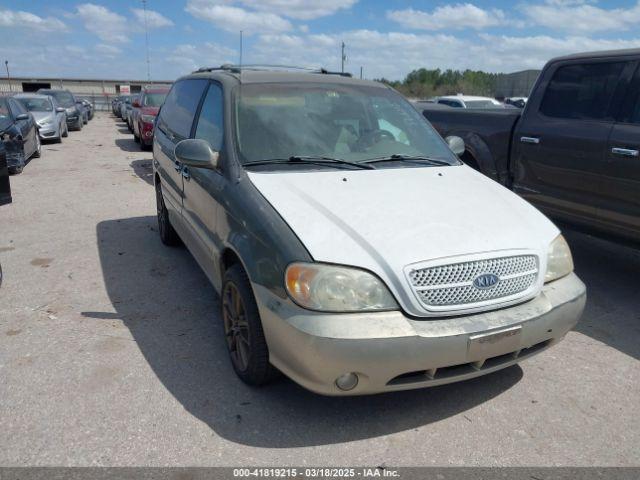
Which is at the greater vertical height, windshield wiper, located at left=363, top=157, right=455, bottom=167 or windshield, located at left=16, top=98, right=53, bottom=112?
windshield wiper, located at left=363, top=157, right=455, bottom=167

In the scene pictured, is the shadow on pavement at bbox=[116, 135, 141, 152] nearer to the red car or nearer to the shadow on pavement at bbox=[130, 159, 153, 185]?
the red car

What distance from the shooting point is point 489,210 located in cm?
321

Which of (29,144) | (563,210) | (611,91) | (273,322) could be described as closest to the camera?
(273,322)

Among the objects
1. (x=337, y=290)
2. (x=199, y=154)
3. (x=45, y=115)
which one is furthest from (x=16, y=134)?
(x=337, y=290)

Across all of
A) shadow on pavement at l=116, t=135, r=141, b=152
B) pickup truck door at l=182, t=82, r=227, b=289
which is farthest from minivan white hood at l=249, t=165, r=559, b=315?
shadow on pavement at l=116, t=135, r=141, b=152

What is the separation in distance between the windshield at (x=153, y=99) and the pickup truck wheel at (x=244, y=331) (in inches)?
511

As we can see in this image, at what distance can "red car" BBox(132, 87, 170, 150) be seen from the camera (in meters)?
14.4

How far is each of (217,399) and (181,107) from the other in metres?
2.95

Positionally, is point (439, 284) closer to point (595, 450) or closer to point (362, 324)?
point (362, 324)

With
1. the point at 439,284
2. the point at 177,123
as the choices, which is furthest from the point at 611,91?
the point at 177,123

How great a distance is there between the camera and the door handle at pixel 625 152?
4.32m

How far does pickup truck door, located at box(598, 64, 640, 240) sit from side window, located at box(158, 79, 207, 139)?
3403 mm

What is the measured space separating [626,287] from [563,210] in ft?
2.98

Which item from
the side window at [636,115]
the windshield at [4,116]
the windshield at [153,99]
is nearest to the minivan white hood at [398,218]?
the side window at [636,115]
